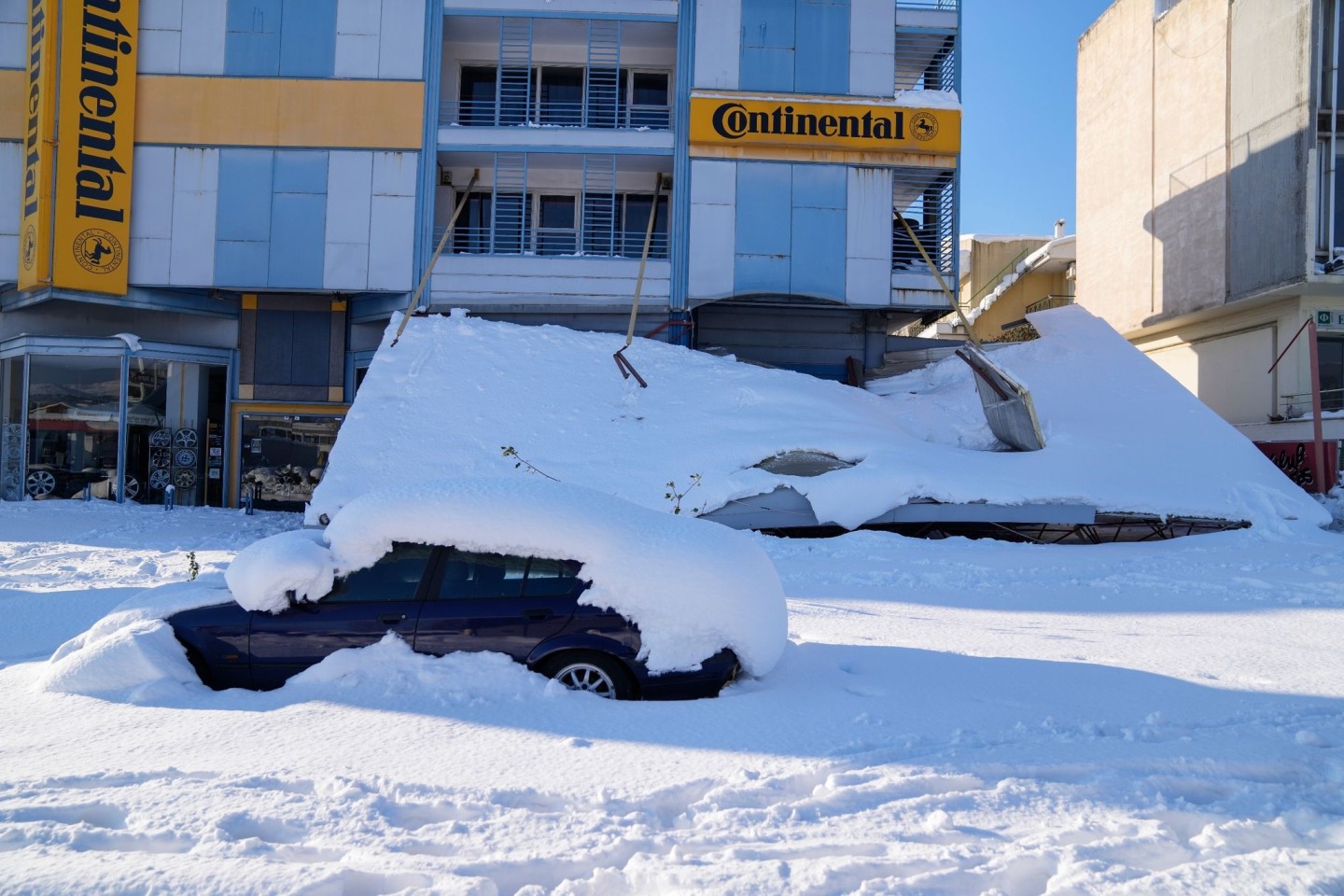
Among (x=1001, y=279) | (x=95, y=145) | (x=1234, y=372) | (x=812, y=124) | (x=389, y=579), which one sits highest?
(x=812, y=124)

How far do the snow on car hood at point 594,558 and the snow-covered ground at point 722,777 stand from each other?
38 cm

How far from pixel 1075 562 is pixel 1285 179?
56.6ft

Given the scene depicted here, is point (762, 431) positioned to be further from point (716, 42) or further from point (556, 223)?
point (556, 223)

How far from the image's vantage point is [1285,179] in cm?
2200

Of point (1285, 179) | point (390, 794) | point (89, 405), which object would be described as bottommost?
point (390, 794)

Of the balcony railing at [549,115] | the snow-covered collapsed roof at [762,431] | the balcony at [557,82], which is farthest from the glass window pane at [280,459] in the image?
the balcony railing at [549,115]

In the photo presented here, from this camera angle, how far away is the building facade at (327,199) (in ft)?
61.3

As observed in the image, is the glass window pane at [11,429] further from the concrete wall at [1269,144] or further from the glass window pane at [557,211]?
the concrete wall at [1269,144]

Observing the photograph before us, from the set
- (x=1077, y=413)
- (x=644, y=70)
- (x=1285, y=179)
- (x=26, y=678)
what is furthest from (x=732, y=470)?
(x=1285, y=179)

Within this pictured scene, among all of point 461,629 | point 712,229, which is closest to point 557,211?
point 712,229

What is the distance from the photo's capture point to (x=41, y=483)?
61.1ft

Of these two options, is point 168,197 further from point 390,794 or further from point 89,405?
point 390,794

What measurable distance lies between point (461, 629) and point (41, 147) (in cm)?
1843

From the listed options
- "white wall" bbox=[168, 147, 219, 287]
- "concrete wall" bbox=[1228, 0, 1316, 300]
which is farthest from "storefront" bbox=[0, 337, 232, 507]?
"concrete wall" bbox=[1228, 0, 1316, 300]
